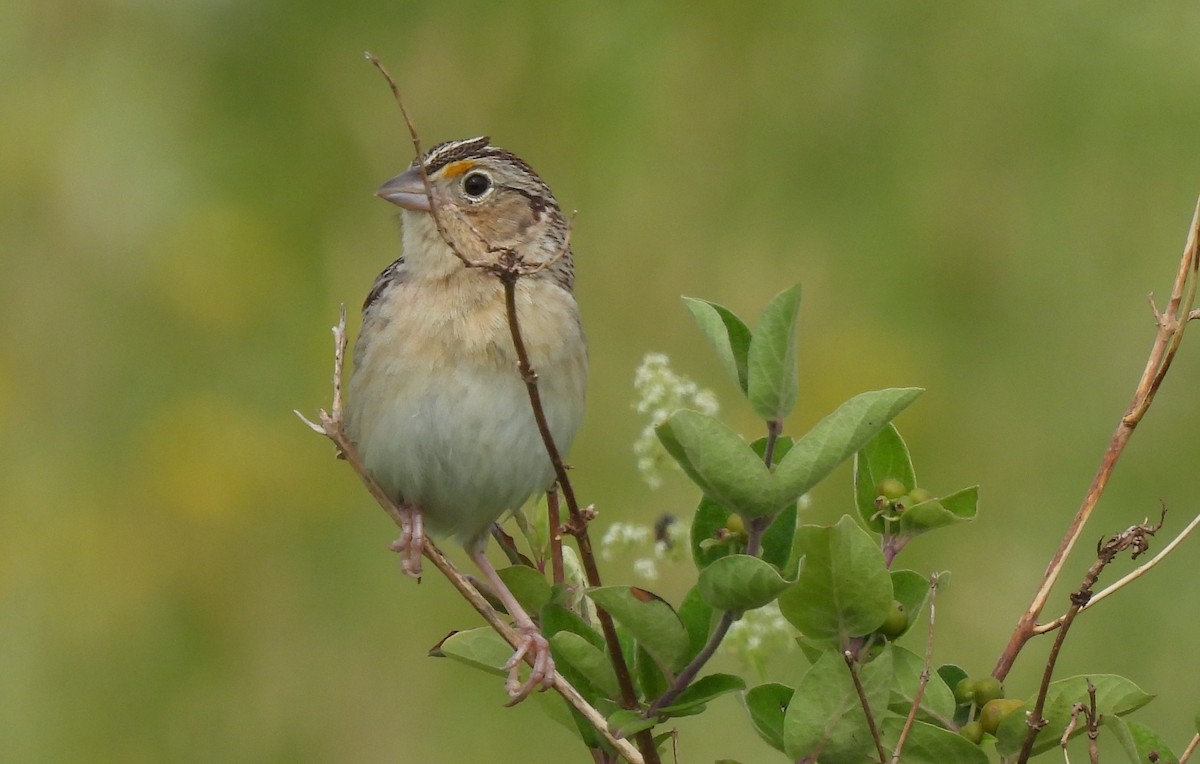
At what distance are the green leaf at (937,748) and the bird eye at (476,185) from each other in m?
2.04

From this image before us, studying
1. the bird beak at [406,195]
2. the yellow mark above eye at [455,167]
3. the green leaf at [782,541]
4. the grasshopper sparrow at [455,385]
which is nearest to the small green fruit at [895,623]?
the green leaf at [782,541]

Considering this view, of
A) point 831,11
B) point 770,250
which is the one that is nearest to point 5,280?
point 770,250

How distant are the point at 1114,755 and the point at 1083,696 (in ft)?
9.04

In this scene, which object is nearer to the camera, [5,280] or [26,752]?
[26,752]

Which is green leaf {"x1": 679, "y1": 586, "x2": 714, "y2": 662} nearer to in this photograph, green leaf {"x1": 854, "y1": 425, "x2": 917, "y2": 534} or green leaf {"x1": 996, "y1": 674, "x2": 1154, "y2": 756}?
green leaf {"x1": 854, "y1": 425, "x2": 917, "y2": 534}

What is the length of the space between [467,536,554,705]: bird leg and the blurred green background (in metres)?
2.17

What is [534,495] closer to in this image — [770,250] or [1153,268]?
[770,250]

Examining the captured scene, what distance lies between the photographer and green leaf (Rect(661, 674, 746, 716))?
1687 mm

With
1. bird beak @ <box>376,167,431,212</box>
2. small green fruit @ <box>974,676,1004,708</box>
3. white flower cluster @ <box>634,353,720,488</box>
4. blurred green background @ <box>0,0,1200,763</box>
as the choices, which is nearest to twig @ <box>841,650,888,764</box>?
small green fruit @ <box>974,676,1004,708</box>

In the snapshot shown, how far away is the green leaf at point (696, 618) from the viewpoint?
1.79m

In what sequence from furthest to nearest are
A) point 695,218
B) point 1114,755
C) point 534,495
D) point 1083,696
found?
point 695,218 → point 1114,755 → point 534,495 → point 1083,696

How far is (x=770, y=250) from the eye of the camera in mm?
5105

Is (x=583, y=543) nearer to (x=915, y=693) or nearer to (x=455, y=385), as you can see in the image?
(x=915, y=693)

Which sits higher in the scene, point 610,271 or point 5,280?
point 5,280
